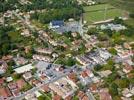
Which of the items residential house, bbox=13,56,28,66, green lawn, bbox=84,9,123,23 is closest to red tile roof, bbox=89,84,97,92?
residential house, bbox=13,56,28,66

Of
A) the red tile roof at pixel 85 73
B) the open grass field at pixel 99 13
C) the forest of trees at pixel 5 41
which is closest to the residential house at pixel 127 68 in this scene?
the red tile roof at pixel 85 73

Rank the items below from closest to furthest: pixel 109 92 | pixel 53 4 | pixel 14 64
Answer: pixel 109 92
pixel 14 64
pixel 53 4

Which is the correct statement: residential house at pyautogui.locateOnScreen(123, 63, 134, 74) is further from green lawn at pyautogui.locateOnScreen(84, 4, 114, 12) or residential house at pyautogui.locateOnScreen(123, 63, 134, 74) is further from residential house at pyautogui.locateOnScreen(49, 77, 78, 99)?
green lawn at pyautogui.locateOnScreen(84, 4, 114, 12)

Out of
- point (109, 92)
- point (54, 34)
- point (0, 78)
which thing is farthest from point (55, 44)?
point (109, 92)

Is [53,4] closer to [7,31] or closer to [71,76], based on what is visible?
[7,31]

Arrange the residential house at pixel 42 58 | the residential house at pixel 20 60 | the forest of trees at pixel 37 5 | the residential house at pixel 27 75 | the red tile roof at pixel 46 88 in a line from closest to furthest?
the red tile roof at pixel 46 88 < the residential house at pixel 27 75 < the residential house at pixel 20 60 < the residential house at pixel 42 58 < the forest of trees at pixel 37 5

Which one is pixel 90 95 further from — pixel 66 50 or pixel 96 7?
pixel 96 7

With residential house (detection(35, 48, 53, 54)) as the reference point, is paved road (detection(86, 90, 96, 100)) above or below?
below

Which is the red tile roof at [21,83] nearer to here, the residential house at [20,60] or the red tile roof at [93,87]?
the residential house at [20,60]

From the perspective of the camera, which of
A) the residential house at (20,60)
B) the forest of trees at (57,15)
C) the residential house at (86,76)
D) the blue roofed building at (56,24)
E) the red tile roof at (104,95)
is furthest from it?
the forest of trees at (57,15)
